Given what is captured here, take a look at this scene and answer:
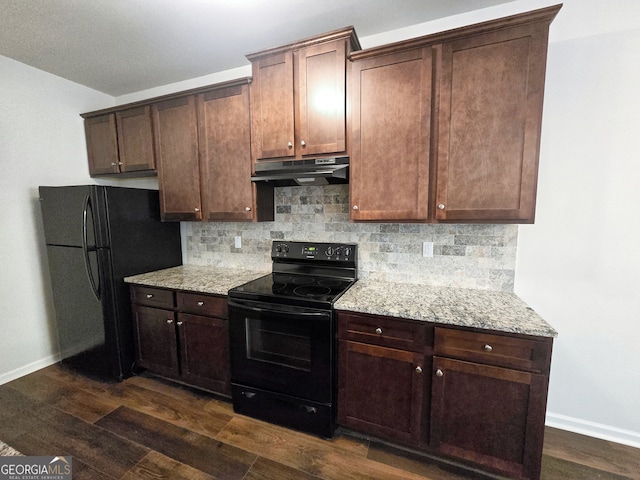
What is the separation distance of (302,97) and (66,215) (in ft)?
7.07

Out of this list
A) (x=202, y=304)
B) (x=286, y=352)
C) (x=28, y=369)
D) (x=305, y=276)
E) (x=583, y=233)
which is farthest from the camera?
(x=28, y=369)

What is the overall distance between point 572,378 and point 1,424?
384cm

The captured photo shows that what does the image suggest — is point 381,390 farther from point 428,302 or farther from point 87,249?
point 87,249

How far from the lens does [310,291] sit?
73.7 inches

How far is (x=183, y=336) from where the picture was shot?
7.16 feet

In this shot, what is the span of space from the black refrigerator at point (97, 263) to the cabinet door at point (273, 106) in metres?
1.28

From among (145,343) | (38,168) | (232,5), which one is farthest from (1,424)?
(232,5)

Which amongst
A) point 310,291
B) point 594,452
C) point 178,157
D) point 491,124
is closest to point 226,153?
point 178,157

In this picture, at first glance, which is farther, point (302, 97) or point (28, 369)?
point (28, 369)

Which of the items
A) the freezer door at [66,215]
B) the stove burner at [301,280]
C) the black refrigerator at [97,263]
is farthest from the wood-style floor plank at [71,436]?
the stove burner at [301,280]

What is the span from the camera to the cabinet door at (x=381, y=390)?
155 cm

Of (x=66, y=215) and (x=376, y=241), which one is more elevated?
(x=66, y=215)

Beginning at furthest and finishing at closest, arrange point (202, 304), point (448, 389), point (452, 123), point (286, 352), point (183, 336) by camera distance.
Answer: point (183, 336), point (202, 304), point (286, 352), point (452, 123), point (448, 389)

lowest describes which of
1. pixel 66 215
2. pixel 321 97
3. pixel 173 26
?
pixel 66 215
